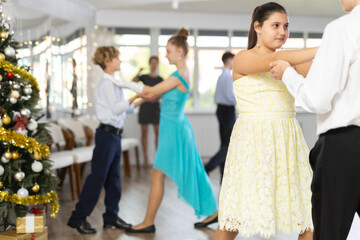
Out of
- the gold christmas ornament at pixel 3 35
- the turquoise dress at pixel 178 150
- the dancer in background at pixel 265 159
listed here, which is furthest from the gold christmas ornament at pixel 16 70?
the dancer in background at pixel 265 159

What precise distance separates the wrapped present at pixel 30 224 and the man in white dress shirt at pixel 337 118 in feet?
7.80

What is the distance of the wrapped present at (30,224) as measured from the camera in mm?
3793

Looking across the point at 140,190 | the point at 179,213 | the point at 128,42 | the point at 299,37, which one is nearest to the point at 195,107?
the point at 128,42

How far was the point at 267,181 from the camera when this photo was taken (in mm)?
2525

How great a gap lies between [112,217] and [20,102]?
4.16 ft

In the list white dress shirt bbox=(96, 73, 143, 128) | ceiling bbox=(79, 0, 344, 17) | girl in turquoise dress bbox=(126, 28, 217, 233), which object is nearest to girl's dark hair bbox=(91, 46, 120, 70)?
white dress shirt bbox=(96, 73, 143, 128)

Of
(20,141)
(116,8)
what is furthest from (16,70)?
(116,8)

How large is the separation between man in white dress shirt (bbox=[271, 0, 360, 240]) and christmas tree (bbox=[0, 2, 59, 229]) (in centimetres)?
256

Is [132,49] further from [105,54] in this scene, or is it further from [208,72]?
[105,54]

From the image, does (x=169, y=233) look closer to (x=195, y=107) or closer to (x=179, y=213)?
(x=179, y=213)

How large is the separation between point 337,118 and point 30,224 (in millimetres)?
2601

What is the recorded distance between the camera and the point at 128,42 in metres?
9.65

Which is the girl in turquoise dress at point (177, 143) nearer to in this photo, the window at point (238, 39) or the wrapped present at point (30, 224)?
the wrapped present at point (30, 224)

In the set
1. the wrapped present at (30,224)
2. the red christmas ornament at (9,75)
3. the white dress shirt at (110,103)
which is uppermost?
the red christmas ornament at (9,75)
